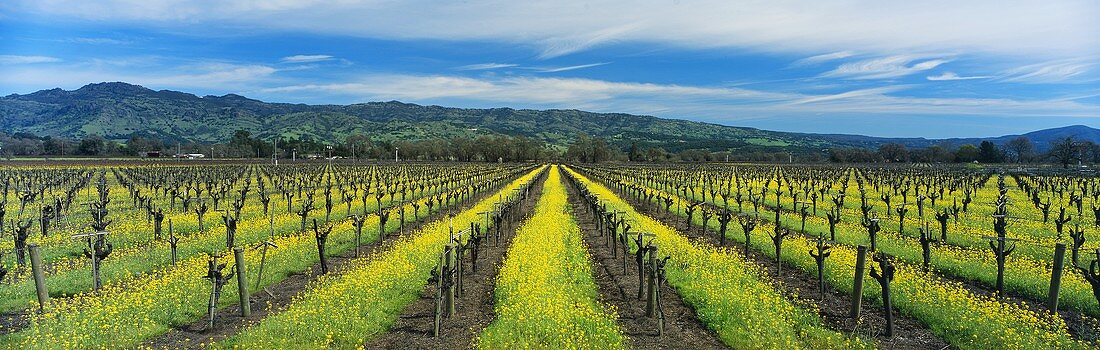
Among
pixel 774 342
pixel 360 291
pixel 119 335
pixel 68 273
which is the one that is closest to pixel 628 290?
pixel 774 342

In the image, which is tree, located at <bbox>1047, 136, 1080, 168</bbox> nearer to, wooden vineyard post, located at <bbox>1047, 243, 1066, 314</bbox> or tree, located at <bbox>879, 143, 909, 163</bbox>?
tree, located at <bbox>879, 143, 909, 163</bbox>

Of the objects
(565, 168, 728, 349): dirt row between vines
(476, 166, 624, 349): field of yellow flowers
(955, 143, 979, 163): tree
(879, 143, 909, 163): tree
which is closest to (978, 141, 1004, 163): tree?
(955, 143, 979, 163): tree

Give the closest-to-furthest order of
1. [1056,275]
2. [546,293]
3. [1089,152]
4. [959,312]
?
[959,312], [1056,275], [546,293], [1089,152]

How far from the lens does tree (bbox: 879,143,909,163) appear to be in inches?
5650

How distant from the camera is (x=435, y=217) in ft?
96.1

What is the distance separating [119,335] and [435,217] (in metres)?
19.2

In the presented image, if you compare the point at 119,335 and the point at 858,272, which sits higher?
the point at 858,272

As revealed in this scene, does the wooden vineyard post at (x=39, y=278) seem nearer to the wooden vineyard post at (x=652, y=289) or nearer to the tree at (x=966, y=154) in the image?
the wooden vineyard post at (x=652, y=289)

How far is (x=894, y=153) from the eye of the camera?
144750mm

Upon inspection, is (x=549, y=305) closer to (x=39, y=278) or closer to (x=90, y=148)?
(x=39, y=278)

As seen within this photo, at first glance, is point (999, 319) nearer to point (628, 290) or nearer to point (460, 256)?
point (628, 290)

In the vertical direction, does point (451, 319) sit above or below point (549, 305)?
below

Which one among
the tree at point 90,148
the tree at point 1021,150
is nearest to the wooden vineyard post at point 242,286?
the tree at point 90,148

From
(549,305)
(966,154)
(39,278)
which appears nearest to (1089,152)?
(966,154)
